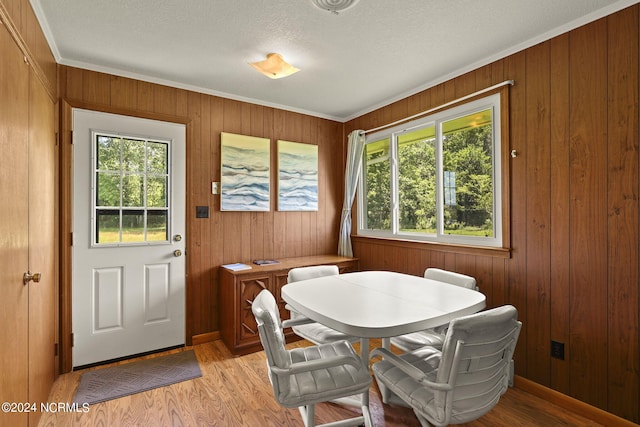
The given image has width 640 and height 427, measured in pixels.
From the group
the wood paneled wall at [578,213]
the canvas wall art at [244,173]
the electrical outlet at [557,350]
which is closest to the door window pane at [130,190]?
the canvas wall art at [244,173]

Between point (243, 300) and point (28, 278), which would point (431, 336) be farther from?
point (28, 278)

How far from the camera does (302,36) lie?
2.22 metres

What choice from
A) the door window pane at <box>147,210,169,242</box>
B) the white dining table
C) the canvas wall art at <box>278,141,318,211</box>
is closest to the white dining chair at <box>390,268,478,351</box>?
the white dining table

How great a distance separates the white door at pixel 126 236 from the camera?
2613 mm

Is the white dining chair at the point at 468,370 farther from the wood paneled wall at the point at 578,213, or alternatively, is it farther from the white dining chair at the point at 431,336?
the wood paneled wall at the point at 578,213

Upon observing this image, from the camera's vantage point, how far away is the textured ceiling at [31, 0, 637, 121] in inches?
75.5

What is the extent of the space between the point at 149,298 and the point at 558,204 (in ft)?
11.0

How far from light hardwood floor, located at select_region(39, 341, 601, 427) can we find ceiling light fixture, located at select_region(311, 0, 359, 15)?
2523 mm

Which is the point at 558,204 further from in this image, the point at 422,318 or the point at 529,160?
the point at 422,318

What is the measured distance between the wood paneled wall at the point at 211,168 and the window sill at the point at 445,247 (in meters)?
0.81

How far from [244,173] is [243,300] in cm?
130

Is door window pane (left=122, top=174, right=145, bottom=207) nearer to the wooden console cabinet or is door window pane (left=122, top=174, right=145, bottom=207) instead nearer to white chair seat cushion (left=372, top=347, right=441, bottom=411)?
the wooden console cabinet

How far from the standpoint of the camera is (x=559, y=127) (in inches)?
84.7

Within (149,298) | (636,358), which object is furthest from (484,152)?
(149,298)
